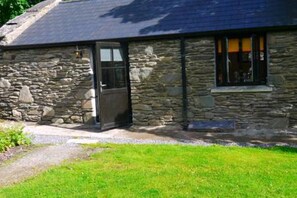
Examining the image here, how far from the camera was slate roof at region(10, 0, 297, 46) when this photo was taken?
1013 cm

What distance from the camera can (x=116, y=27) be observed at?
11.7 metres

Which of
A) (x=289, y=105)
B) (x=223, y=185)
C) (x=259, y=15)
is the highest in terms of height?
(x=259, y=15)

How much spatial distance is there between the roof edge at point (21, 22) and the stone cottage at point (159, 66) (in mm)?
71

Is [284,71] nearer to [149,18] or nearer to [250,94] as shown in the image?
[250,94]

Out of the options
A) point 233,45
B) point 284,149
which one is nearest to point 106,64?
point 233,45

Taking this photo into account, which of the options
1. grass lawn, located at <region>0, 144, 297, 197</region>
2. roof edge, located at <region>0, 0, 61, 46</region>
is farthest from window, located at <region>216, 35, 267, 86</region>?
roof edge, located at <region>0, 0, 61, 46</region>

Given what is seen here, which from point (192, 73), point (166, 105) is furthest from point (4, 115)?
point (192, 73)

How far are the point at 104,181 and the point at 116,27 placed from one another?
22.1ft

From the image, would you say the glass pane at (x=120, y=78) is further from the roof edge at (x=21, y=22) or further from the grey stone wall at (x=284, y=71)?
the roof edge at (x=21, y=22)

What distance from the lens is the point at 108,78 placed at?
10.7 m

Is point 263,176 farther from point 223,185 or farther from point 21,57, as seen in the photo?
point 21,57

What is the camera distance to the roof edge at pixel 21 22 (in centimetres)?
1275

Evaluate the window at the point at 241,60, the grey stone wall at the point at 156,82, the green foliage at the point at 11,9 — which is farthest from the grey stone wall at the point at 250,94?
the green foliage at the point at 11,9

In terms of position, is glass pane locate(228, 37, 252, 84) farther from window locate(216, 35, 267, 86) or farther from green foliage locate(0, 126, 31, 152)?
green foliage locate(0, 126, 31, 152)
